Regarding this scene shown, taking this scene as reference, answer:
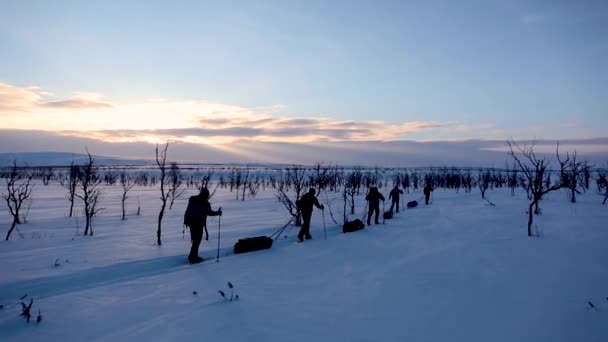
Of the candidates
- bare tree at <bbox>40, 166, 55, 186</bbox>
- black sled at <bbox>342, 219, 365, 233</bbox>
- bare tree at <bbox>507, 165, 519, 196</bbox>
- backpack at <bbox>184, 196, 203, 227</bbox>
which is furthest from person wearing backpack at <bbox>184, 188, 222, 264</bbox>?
bare tree at <bbox>40, 166, 55, 186</bbox>

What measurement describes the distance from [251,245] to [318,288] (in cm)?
360

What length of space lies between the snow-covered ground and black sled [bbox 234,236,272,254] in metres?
0.41

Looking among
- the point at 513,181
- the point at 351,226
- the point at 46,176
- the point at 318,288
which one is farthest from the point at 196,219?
the point at 46,176

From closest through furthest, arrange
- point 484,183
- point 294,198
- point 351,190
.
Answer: point 294,198 → point 351,190 → point 484,183

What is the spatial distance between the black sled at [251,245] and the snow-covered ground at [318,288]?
1.34 ft

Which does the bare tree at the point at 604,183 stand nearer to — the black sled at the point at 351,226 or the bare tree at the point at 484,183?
the bare tree at the point at 484,183

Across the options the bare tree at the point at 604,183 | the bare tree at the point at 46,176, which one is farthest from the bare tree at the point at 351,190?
the bare tree at the point at 46,176

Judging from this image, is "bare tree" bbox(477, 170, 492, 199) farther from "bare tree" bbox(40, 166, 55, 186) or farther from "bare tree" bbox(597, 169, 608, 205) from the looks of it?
"bare tree" bbox(40, 166, 55, 186)

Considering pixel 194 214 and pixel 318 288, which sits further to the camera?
pixel 194 214

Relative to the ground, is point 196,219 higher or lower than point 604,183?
lower

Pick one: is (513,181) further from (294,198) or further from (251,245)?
(251,245)

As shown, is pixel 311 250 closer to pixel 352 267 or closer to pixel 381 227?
pixel 352 267

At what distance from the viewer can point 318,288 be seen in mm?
5863

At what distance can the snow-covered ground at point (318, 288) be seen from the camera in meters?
4.30
